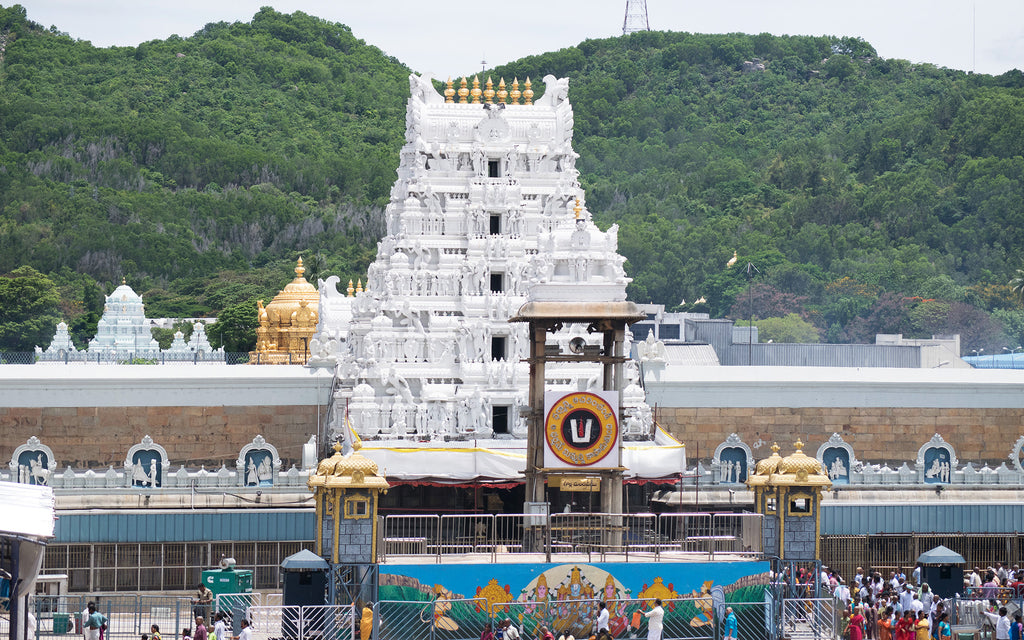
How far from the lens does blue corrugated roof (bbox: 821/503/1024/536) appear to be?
43.3 m

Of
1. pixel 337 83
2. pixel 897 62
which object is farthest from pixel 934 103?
pixel 337 83

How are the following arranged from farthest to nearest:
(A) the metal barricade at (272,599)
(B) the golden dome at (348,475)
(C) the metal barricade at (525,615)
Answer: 1. (A) the metal barricade at (272,599)
2. (B) the golden dome at (348,475)
3. (C) the metal barricade at (525,615)

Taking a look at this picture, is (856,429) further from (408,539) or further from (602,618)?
(602,618)

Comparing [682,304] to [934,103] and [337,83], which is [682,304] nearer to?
[934,103]

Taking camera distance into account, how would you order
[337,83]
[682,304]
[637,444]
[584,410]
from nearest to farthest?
[584,410] → [637,444] → [682,304] → [337,83]

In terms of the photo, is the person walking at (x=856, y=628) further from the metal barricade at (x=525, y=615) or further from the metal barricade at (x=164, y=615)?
the metal barricade at (x=164, y=615)

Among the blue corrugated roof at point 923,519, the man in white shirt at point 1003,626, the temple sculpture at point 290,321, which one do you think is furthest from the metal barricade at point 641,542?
the temple sculpture at point 290,321

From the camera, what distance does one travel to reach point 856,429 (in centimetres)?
5253

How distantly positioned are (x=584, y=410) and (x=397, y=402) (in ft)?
41.9

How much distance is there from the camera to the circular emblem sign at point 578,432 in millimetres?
34719

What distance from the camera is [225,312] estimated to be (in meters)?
103

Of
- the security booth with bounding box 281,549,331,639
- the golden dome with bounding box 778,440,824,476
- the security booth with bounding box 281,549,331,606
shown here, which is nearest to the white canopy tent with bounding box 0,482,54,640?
the security booth with bounding box 281,549,331,639

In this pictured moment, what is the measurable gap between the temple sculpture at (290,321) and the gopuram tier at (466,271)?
82.7 ft

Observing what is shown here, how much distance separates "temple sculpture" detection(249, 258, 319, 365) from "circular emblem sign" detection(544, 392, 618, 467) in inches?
1687
